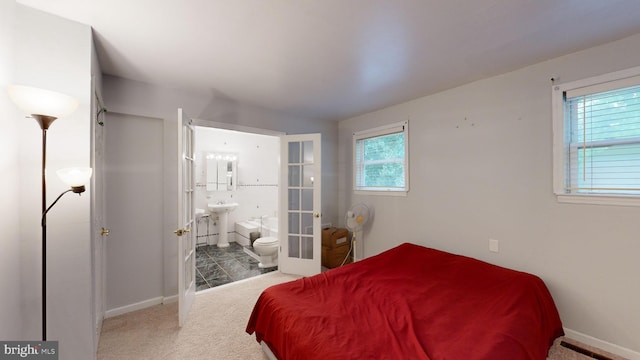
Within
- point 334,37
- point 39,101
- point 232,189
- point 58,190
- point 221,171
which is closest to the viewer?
point 39,101

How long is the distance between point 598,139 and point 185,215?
3623 mm

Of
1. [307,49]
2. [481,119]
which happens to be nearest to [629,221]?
[481,119]

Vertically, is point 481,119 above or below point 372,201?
above

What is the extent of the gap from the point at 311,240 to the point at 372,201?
1082 mm

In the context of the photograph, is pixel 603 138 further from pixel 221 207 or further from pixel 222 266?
pixel 221 207

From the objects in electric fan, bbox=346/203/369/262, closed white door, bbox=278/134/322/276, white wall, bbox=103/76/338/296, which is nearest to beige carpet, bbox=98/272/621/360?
white wall, bbox=103/76/338/296

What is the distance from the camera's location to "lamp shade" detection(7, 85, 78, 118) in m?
1.13

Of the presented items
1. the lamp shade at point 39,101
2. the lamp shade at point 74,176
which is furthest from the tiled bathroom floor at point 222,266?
the lamp shade at point 39,101

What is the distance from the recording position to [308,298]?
186cm

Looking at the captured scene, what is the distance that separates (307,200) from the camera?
142 inches

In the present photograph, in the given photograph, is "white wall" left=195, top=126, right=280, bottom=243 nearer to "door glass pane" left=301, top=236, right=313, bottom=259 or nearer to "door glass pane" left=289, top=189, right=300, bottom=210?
"door glass pane" left=289, top=189, right=300, bottom=210

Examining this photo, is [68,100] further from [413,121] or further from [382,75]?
[413,121]

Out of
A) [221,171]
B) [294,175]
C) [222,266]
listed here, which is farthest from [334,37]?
[221,171]

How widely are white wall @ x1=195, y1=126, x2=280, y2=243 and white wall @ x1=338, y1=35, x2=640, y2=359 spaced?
307 cm
